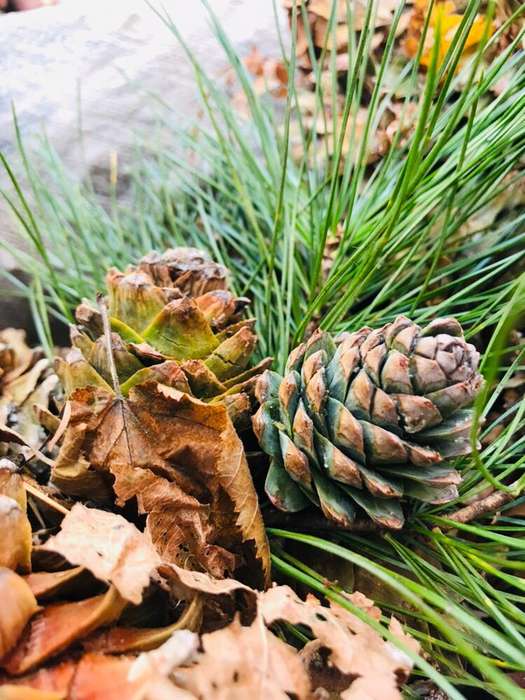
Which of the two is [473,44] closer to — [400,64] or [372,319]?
[400,64]

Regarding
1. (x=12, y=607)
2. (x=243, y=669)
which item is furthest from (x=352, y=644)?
(x=12, y=607)

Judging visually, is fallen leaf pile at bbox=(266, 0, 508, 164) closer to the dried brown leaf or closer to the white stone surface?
the white stone surface

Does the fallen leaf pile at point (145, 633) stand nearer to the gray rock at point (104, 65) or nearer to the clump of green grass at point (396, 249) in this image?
the clump of green grass at point (396, 249)

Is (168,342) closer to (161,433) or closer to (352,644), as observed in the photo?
(161,433)

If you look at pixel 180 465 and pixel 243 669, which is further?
pixel 180 465

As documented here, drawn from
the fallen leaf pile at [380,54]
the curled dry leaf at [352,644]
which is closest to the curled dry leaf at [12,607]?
the curled dry leaf at [352,644]

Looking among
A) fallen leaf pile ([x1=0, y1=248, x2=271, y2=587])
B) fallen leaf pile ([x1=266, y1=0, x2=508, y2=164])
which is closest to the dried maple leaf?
fallen leaf pile ([x1=0, y1=248, x2=271, y2=587])

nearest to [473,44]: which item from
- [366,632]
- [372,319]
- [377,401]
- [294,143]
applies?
[294,143]
